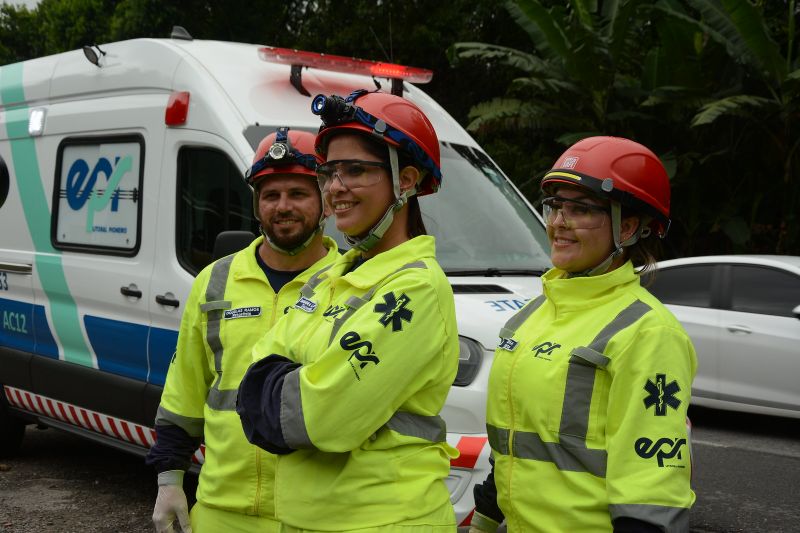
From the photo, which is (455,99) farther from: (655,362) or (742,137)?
(655,362)

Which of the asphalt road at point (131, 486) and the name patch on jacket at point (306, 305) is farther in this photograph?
→ the asphalt road at point (131, 486)

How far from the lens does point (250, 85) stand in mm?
5293

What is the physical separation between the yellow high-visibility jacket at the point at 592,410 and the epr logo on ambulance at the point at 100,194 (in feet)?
11.6

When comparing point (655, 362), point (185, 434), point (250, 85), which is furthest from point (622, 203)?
point (250, 85)

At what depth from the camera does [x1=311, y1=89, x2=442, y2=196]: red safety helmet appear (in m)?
2.35

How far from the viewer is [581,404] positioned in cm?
231

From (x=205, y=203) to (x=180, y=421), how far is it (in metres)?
2.28

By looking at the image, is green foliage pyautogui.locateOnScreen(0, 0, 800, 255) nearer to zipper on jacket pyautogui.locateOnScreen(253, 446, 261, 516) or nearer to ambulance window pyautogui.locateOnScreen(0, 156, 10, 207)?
ambulance window pyautogui.locateOnScreen(0, 156, 10, 207)

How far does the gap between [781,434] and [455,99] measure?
12.2m

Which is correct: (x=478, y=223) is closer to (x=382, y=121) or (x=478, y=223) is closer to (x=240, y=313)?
(x=240, y=313)

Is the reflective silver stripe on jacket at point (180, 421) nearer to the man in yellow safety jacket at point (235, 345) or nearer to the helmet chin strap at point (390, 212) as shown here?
the man in yellow safety jacket at point (235, 345)

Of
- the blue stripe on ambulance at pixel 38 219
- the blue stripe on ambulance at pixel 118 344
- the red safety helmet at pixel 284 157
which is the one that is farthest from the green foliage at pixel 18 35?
the red safety helmet at pixel 284 157

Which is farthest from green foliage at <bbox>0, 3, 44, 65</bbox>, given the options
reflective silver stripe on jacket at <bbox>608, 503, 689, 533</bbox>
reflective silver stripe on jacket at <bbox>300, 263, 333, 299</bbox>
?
reflective silver stripe on jacket at <bbox>608, 503, 689, 533</bbox>

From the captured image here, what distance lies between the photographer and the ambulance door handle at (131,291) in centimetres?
542
